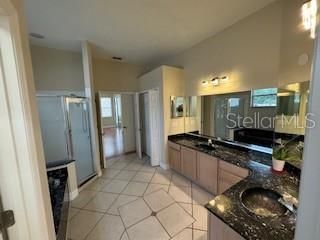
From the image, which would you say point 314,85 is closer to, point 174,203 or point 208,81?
point 174,203

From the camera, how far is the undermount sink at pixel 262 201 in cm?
129

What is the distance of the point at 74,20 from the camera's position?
2.30 meters

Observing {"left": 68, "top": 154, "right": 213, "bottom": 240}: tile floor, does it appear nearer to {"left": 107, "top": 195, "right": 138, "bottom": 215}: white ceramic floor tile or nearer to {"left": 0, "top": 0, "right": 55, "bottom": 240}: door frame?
{"left": 107, "top": 195, "right": 138, "bottom": 215}: white ceramic floor tile

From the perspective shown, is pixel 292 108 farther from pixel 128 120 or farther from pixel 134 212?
pixel 128 120

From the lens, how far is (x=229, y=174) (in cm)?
220

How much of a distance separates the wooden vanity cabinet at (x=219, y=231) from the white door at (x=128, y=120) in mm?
4032

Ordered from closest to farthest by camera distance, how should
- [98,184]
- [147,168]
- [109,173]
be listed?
[98,184] → [109,173] → [147,168]

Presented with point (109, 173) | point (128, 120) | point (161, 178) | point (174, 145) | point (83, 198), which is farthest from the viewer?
point (128, 120)

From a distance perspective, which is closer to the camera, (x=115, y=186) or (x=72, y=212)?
(x=72, y=212)

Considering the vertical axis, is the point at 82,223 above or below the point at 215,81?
below

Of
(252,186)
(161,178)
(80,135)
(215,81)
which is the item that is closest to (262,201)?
(252,186)

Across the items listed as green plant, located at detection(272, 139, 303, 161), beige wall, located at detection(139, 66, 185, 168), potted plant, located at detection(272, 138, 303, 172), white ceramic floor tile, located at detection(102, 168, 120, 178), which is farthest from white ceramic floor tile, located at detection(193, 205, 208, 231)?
white ceramic floor tile, located at detection(102, 168, 120, 178)

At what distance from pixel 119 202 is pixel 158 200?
659 millimetres

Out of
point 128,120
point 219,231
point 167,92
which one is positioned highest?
point 167,92
